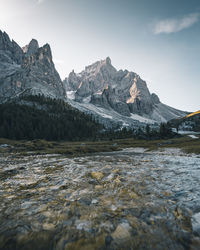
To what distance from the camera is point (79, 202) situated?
6305mm

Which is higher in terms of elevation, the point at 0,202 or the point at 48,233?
the point at 48,233

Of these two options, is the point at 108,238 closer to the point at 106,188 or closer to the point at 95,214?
the point at 95,214

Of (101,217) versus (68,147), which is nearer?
(101,217)

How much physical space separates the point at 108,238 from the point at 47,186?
6.08 meters

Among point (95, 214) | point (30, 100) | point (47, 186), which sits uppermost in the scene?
point (30, 100)

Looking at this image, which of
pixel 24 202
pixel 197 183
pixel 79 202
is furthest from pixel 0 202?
pixel 197 183

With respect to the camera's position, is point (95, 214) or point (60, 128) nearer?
point (95, 214)

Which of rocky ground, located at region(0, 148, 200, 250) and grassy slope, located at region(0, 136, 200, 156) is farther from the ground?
rocky ground, located at region(0, 148, 200, 250)

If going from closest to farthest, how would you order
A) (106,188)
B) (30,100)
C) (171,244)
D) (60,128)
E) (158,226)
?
(171,244) → (158,226) → (106,188) → (60,128) → (30,100)

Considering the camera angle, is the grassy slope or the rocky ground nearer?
the rocky ground

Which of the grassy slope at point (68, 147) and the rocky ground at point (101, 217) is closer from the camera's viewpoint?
the rocky ground at point (101, 217)

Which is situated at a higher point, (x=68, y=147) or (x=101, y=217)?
(x=101, y=217)

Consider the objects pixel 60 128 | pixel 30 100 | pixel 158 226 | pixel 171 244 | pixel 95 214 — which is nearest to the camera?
pixel 171 244

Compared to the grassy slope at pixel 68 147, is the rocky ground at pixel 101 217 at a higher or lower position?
higher
